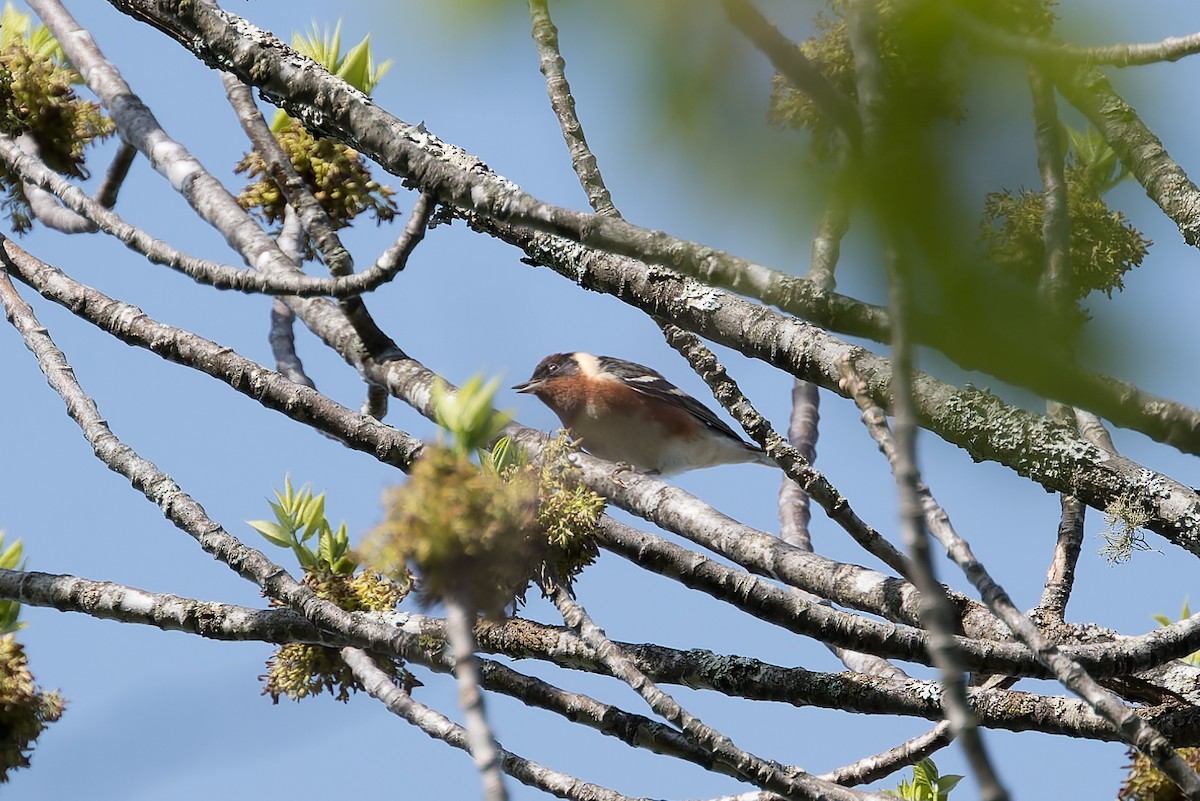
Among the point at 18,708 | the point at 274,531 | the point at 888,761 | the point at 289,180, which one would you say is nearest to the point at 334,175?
the point at 289,180

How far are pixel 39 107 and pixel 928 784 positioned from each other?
528cm

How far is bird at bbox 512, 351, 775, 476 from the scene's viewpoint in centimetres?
838

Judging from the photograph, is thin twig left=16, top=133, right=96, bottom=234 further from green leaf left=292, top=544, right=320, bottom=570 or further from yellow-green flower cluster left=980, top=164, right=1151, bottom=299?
yellow-green flower cluster left=980, top=164, right=1151, bottom=299

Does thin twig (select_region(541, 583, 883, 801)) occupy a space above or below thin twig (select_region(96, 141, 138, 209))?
below

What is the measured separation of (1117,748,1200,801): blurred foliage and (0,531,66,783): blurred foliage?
12.1 ft

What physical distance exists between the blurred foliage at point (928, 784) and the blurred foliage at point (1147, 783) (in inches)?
22.1

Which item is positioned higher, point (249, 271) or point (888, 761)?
point (249, 271)

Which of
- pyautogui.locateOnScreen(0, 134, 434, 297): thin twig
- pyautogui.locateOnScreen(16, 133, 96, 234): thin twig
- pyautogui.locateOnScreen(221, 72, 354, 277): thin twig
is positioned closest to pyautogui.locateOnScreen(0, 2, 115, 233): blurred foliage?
pyautogui.locateOnScreen(16, 133, 96, 234): thin twig

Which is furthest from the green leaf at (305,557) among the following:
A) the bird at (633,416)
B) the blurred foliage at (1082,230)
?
the bird at (633,416)

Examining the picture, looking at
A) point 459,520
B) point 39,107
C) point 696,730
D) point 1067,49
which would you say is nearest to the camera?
point 1067,49

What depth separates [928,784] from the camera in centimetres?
411

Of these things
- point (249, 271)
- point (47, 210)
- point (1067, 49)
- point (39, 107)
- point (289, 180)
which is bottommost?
point (1067, 49)

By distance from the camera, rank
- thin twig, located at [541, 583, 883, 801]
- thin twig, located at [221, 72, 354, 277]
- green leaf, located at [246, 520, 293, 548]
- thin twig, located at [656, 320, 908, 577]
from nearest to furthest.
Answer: thin twig, located at [541, 583, 883, 801] → thin twig, located at [656, 320, 908, 577] → green leaf, located at [246, 520, 293, 548] → thin twig, located at [221, 72, 354, 277]

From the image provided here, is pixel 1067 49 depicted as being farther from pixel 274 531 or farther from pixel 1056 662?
pixel 274 531
